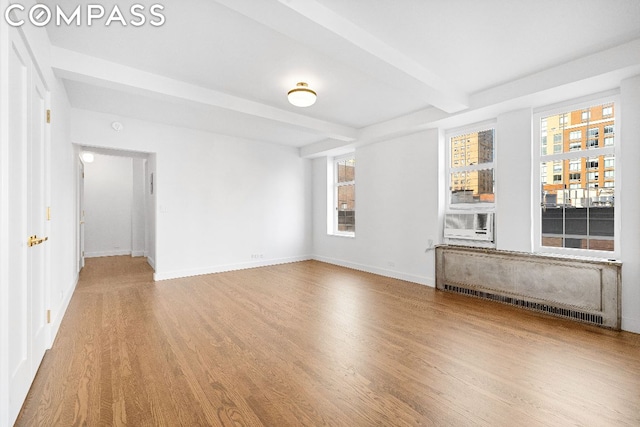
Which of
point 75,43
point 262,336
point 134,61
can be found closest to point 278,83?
point 134,61

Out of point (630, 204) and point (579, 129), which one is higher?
point (579, 129)

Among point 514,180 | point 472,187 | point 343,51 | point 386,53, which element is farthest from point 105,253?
point 514,180

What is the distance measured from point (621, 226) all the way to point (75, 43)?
226 inches

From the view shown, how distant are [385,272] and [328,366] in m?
3.47

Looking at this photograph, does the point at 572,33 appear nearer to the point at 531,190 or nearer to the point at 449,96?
the point at 449,96

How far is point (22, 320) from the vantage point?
1.90 metres

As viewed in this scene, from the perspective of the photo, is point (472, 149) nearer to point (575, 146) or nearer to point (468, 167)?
point (468, 167)

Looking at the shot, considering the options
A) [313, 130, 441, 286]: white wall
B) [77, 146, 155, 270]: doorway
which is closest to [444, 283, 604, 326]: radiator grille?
[313, 130, 441, 286]: white wall

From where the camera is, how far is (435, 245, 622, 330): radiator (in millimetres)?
3146

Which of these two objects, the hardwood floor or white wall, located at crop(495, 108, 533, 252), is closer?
the hardwood floor

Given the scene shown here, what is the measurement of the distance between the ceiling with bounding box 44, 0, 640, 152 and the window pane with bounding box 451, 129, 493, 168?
70cm

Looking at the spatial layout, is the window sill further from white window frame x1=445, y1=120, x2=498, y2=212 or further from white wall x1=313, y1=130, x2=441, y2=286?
white window frame x1=445, y1=120, x2=498, y2=212

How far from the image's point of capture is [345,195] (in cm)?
687

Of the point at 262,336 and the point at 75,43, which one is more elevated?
the point at 75,43
